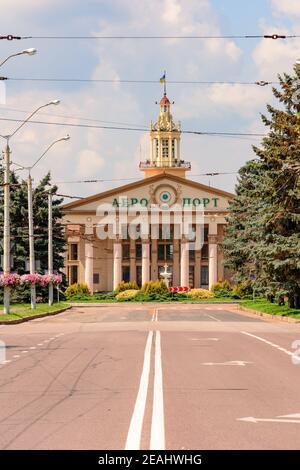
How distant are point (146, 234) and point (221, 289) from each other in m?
17.4

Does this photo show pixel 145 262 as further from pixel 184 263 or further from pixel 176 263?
pixel 176 263

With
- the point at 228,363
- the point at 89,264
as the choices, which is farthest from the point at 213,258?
the point at 228,363

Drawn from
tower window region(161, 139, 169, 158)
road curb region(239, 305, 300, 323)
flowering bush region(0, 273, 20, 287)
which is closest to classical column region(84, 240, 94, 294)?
tower window region(161, 139, 169, 158)

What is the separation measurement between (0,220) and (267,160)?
45799mm

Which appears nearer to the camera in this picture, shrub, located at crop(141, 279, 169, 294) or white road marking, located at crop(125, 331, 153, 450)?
white road marking, located at crop(125, 331, 153, 450)

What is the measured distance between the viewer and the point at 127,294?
10044 centimetres

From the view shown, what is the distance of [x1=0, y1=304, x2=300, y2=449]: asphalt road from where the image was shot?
9.33 metres

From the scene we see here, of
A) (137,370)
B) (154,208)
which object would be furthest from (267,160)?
(154,208)

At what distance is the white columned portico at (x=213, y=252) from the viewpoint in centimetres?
12069

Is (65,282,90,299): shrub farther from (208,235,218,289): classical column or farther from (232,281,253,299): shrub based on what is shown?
(208,235,218,289): classical column

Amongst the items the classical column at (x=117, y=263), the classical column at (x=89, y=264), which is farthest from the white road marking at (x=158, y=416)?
the classical column at (x=89, y=264)

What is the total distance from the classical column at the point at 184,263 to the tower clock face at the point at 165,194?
18.1ft

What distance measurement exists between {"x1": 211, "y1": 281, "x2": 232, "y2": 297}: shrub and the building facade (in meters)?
8.40

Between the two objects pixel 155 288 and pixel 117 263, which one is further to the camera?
pixel 117 263
